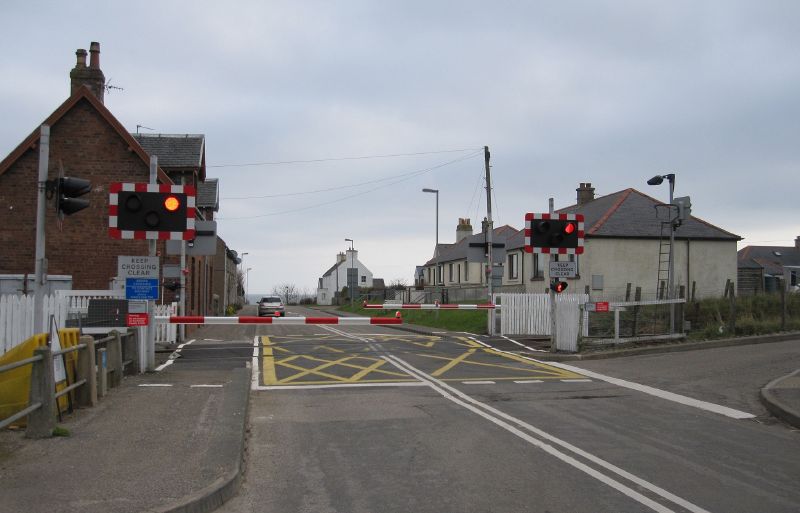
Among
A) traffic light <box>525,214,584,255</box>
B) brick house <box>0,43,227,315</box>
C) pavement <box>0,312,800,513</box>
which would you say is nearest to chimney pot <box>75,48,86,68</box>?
brick house <box>0,43,227,315</box>

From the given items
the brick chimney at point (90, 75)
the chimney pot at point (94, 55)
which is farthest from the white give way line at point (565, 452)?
the chimney pot at point (94, 55)

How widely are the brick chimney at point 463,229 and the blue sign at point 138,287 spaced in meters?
53.3

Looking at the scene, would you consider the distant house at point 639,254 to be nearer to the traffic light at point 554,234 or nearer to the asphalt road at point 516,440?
the traffic light at point 554,234

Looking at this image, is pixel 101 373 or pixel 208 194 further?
pixel 208 194

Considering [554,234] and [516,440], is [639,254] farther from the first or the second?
[516,440]

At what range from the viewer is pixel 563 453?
7.50 m

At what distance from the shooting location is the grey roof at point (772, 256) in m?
71.3

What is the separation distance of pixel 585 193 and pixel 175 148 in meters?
26.1

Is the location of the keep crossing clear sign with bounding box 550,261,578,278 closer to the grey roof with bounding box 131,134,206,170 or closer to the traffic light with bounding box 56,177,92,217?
the traffic light with bounding box 56,177,92,217

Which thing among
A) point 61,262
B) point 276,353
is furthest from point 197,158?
point 276,353

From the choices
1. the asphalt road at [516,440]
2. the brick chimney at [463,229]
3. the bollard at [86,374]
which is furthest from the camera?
the brick chimney at [463,229]

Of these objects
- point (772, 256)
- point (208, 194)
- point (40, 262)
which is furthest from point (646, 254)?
point (772, 256)

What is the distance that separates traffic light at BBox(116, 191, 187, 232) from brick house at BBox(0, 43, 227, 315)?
12570 millimetres

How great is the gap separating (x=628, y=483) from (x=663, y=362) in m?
10.7
